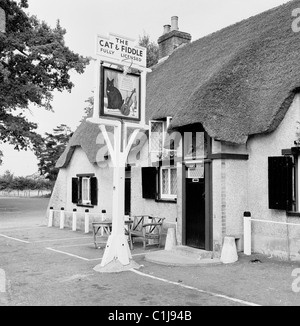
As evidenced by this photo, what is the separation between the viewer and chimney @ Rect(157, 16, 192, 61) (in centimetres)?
2034

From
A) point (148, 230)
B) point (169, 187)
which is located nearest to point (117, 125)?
point (169, 187)

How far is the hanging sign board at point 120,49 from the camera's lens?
29.7 ft

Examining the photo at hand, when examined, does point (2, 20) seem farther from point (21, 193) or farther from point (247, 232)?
point (21, 193)

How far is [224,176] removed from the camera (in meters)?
10.2

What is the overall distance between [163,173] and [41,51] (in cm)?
1665

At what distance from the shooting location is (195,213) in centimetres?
1089

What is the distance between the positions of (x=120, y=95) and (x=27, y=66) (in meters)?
19.8

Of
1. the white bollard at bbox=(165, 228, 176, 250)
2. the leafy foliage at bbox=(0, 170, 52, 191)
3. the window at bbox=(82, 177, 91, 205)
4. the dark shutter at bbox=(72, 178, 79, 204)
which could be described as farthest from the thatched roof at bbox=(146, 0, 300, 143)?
the leafy foliage at bbox=(0, 170, 52, 191)

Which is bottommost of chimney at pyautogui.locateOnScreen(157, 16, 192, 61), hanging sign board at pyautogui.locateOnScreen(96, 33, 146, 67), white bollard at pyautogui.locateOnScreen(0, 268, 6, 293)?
white bollard at pyautogui.locateOnScreen(0, 268, 6, 293)

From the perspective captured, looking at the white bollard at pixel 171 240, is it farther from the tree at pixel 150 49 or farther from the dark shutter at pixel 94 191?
the tree at pixel 150 49

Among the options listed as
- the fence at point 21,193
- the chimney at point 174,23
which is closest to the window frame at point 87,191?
the chimney at point 174,23

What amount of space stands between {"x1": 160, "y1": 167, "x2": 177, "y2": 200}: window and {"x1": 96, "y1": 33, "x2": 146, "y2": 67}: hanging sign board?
4447mm

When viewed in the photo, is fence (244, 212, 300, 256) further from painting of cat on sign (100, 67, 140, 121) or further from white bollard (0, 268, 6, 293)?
white bollard (0, 268, 6, 293)

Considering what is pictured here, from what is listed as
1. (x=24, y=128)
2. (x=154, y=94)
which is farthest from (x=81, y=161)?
(x=24, y=128)
